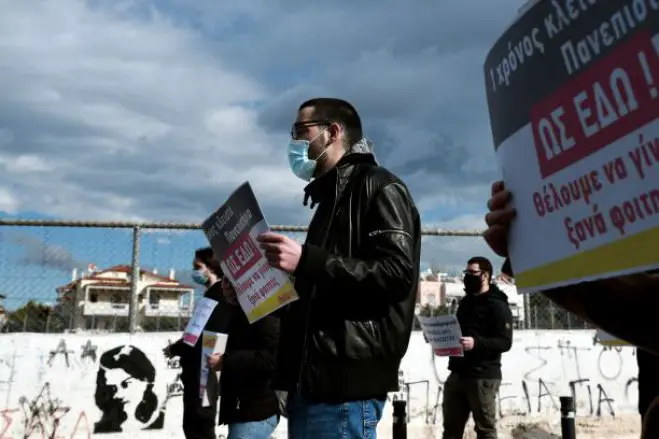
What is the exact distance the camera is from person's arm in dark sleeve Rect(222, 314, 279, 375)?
432cm

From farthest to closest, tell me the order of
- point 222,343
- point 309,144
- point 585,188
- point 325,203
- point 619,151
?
1. point 222,343
2. point 309,144
3. point 325,203
4. point 585,188
5. point 619,151

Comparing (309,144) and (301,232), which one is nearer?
(309,144)

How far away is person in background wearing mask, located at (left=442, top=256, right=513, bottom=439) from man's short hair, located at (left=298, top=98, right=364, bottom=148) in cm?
332

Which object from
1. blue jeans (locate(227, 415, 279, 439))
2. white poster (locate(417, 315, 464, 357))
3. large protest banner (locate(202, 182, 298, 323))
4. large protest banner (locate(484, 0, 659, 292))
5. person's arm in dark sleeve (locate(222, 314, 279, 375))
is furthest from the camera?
white poster (locate(417, 315, 464, 357))

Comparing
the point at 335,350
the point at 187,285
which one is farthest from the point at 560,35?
the point at 187,285

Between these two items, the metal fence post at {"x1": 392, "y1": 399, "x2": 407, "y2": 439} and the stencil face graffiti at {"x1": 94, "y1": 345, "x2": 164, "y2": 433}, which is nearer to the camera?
the metal fence post at {"x1": 392, "y1": 399, "x2": 407, "y2": 439}

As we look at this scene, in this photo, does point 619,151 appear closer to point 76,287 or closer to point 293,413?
point 293,413

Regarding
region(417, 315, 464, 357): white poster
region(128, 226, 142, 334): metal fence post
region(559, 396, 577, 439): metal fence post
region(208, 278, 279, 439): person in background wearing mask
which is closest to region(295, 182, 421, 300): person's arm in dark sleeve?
region(208, 278, 279, 439): person in background wearing mask

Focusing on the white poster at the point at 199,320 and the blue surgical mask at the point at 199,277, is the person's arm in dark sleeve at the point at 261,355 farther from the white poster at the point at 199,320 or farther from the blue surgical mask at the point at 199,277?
the blue surgical mask at the point at 199,277

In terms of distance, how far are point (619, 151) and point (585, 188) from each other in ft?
0.42

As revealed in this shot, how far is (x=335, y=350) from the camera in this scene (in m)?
2.60

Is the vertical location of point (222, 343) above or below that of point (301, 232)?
below

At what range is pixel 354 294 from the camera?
8.55 feet

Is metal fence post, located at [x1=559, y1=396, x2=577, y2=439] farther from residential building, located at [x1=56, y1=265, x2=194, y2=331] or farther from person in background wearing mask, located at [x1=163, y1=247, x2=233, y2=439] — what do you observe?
residential building, located at [x1=56, y1=265, x2=194, y2=331]
